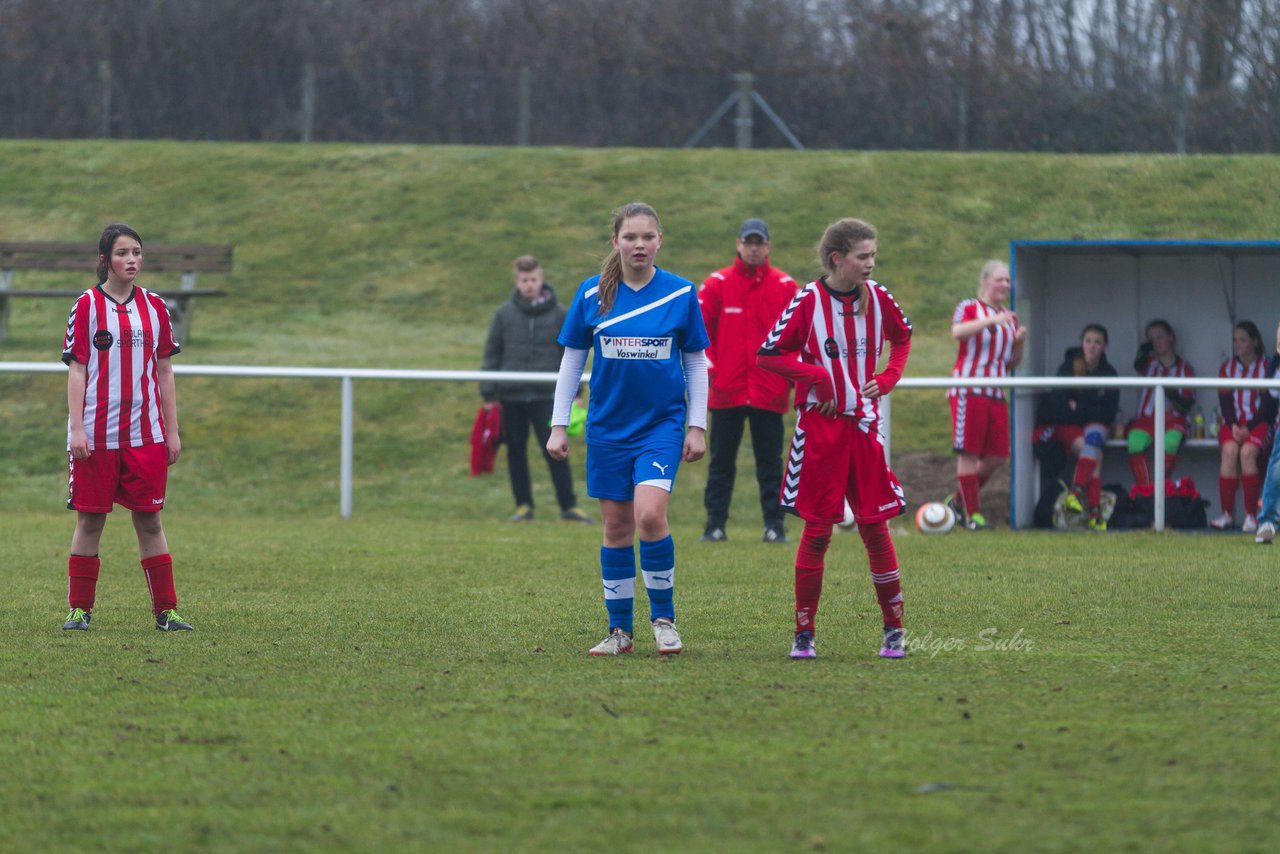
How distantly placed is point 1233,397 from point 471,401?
8.04 meters

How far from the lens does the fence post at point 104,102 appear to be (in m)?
31.6

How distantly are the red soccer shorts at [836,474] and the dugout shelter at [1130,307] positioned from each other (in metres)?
6.82

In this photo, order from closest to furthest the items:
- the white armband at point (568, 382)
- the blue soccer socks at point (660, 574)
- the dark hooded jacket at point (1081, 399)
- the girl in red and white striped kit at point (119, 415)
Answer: the blue soccer socks at point (660, 574) < the white armband at point (568, 382) < the girl in red and white striped kit at point (119, 415) < the dark hooded jacket at point (1081, 399)

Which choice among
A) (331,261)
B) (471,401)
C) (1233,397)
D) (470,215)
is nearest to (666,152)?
(470,215)

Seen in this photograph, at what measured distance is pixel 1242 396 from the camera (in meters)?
12.7

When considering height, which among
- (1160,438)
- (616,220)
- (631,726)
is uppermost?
(616,220)

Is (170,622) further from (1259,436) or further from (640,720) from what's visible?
(1259,436)

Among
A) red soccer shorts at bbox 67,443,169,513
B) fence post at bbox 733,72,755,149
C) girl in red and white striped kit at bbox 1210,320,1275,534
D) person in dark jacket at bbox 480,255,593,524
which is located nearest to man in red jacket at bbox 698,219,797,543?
person in dark jacket at bbox 480,255,593,524

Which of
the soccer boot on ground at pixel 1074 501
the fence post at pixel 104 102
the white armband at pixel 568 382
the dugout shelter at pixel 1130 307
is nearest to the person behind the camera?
the white armband at pixel 568 382

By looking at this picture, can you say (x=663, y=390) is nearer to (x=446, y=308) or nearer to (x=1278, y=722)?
(x=1278, y=722)

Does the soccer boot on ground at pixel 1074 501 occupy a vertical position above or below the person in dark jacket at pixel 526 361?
below

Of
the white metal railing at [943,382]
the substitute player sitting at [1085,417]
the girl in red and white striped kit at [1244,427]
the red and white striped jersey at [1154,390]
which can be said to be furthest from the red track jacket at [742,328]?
the girl in red and white striped kit at [1244,427]

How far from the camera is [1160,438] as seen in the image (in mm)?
12398

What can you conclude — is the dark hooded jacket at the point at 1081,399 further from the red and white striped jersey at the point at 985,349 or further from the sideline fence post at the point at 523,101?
the sideline fence post at the point at 523,101
